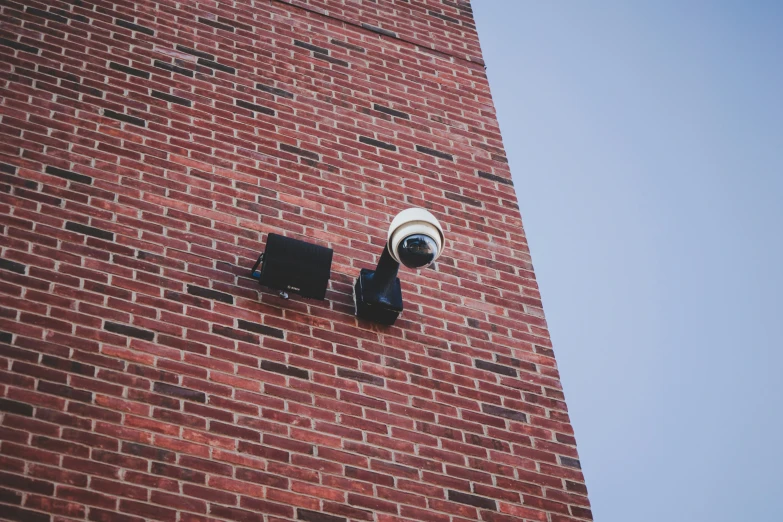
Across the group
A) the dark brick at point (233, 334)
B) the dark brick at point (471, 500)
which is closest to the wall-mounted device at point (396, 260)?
the dark brick at point (233, 334)

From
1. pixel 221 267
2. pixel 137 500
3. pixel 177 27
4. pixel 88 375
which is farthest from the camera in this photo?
pixel 177 27

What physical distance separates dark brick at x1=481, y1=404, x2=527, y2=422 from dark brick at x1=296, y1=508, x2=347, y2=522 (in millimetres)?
1133

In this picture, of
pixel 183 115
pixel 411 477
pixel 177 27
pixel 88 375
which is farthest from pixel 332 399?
pixel 177 27

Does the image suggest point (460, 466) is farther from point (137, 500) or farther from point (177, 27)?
point (177, 27)

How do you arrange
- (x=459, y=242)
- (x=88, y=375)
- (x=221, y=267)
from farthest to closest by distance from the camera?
(x=459, y=242) < (x=221, y=267) < (x=88, y=375)

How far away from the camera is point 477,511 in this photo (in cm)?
454

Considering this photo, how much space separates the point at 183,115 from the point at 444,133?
1865mm

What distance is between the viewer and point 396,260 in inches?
184

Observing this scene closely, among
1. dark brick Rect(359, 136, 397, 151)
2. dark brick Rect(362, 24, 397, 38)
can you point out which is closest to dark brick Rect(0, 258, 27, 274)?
dark brick Rect(359, 136, 397, 151)

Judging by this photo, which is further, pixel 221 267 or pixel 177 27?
pixel 177 27

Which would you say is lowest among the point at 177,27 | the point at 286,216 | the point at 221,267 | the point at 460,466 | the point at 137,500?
the point at 137,500

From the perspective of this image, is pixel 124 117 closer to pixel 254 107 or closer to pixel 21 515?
pixel 254 107

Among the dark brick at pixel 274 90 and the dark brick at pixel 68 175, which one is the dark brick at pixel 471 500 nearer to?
the dark brick at pixel 68 175

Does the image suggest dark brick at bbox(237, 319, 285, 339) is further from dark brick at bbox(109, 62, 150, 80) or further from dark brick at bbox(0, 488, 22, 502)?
dark brick at bbox(109, 62, 150, 80)
